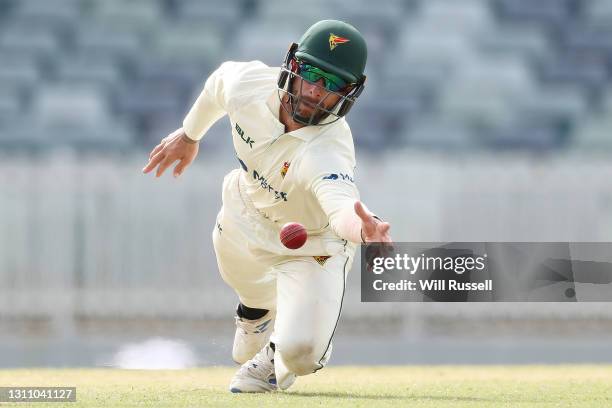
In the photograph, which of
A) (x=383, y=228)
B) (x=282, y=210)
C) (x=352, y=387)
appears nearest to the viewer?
(x=383, y=228)

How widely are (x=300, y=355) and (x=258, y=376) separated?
0.35 m

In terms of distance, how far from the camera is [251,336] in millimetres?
5223

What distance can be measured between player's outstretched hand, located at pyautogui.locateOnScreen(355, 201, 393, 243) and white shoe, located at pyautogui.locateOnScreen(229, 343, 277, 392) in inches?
54.1

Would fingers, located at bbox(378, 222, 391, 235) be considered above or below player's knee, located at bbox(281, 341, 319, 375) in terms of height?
above

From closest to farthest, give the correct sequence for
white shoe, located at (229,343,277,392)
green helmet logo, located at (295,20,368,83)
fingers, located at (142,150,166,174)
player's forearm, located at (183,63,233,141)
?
green helmet logo, located at (295,20,368,83), white shoe, located at (229,343,277,392), player's forearm, located at (183,63,233,141), fingers, located at (142,150,166,174)

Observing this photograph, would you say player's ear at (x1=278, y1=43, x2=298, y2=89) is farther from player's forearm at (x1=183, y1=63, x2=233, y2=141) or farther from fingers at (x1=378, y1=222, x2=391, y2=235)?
fingers at (x1=378, y1=222, x2=391, y2=235)

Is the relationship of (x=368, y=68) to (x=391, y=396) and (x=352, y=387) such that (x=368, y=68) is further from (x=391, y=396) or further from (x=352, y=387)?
(x=391, y=396)

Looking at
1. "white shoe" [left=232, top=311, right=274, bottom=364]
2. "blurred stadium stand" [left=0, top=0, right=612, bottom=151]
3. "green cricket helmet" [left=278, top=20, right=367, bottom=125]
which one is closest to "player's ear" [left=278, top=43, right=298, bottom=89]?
"green cricket helmet" [left=278, top=20, right=367, bottom=125]

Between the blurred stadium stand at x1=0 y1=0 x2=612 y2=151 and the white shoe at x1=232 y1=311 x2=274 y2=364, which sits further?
the blurred stadium stand at x1=0 y1=0 x2=612 y2=151

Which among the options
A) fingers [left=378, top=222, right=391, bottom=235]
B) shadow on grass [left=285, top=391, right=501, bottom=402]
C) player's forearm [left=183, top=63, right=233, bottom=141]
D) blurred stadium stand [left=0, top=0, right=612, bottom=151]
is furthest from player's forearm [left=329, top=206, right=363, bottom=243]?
blurred stadium stand [left=0, top=0, right=612, bottom=151]

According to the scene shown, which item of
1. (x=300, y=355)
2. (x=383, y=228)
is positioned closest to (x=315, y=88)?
(x=300, y=355)

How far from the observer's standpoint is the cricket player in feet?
14.3

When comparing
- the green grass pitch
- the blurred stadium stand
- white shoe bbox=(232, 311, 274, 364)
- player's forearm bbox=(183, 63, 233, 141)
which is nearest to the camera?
the green grass pitch

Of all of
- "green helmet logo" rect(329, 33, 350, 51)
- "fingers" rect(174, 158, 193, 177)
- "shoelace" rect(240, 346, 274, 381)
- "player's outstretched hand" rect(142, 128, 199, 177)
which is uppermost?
"green helmet logo" rect(329, 33, 350, 51)
